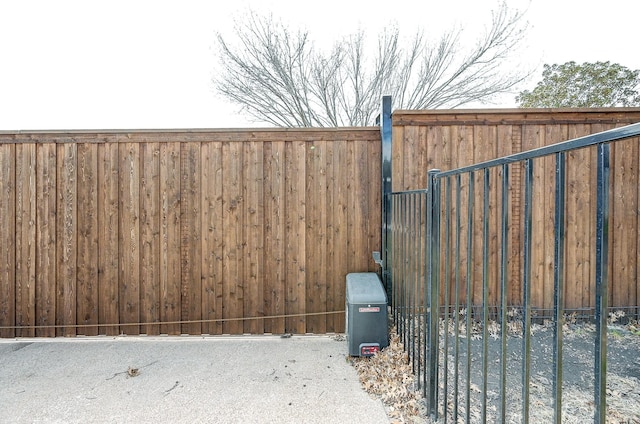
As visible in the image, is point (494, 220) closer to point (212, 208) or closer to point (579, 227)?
point (579, 227)

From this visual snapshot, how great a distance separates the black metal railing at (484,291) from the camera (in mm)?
729

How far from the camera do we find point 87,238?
306 cm

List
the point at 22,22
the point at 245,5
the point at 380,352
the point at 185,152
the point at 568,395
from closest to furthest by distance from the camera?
the point at 568,395 → the point at 380,352 → the point at 185,152 → the point at 22,22 → the point at 245,5

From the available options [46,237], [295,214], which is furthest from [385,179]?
[46,237]

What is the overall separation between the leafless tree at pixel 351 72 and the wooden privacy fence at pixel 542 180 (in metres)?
4.16

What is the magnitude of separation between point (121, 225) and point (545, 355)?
3.89m

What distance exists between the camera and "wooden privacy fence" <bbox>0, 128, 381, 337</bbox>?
3.02m

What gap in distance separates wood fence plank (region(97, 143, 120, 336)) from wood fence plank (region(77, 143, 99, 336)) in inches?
1.7

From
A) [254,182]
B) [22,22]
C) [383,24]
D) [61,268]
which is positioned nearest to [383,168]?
[254,182]

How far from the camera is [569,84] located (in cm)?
840

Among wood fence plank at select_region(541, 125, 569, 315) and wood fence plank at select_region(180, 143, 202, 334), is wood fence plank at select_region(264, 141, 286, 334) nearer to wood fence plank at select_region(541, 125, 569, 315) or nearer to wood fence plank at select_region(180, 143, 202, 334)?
wood fence plank at select_region(180, 143, 202, 334)

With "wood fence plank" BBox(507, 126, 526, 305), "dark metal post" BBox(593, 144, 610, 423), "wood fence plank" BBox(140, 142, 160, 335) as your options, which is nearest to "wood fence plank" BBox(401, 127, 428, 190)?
"wood fence plank" BBox(507, 126, 526, 305)

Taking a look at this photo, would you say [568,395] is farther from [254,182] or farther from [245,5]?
[245,5]

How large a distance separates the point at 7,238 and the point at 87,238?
0.79 meters
